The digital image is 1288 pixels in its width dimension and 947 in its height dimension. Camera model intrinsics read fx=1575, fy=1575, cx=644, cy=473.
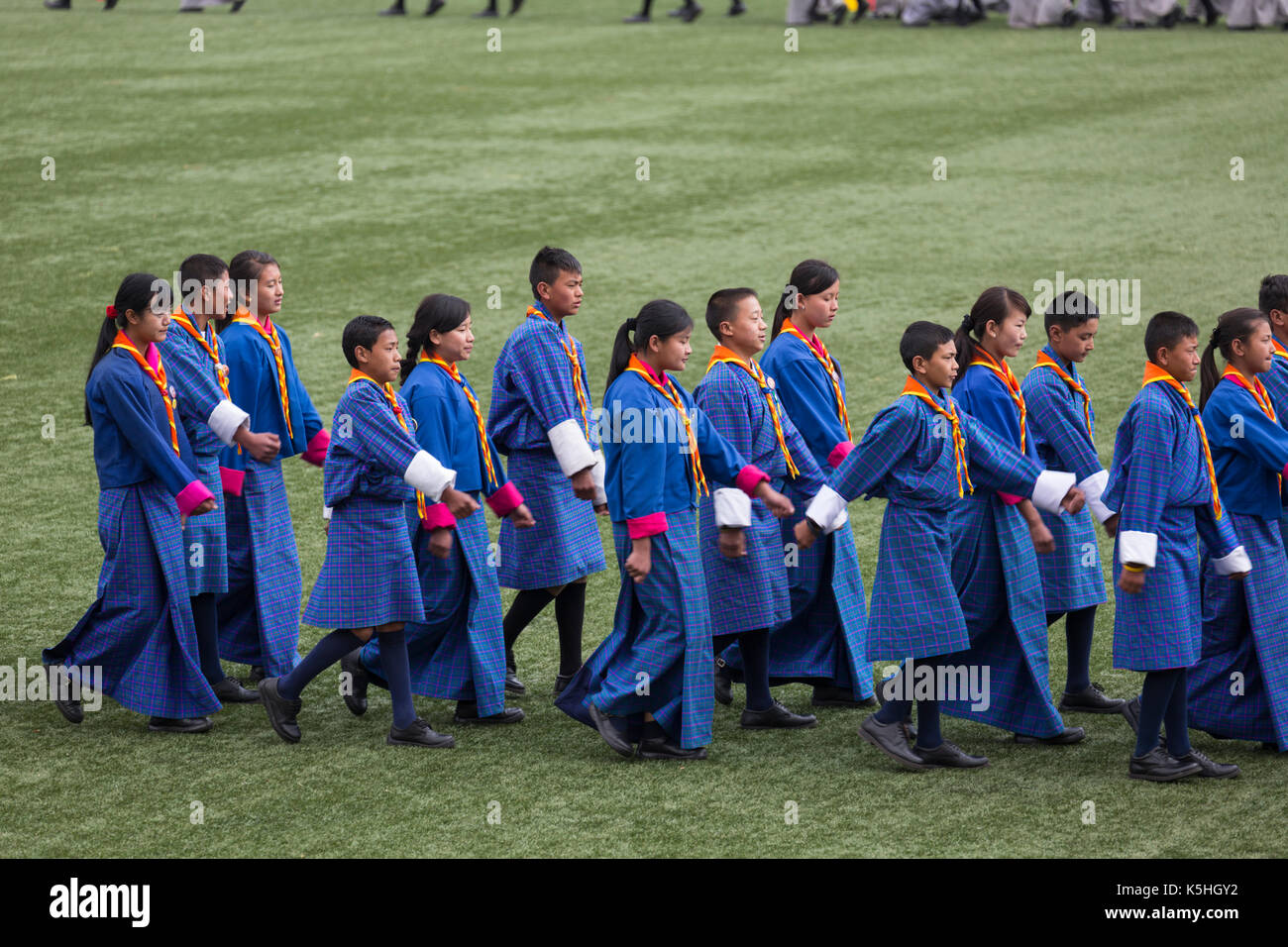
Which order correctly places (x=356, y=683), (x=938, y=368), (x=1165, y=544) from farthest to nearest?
(x=356, y=683)
(x=938, y=368)
(x=1165, y=544)

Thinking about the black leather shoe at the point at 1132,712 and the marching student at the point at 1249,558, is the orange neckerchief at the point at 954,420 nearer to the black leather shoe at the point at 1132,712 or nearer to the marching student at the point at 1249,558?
the marching student at the point at 1249,558

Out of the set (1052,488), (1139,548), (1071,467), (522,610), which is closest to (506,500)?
(522,610)

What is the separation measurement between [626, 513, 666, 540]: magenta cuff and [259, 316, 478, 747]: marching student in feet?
1.75

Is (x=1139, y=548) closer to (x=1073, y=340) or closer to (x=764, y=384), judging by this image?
(x=1073, y=340)

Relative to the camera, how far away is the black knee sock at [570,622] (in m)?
5.85

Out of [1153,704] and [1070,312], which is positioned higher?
[1070,312]

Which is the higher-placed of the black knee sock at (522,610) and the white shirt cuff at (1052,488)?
the white shirt cuff at (1052,488)

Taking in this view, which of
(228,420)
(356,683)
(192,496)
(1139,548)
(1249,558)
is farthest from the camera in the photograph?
(356,683)

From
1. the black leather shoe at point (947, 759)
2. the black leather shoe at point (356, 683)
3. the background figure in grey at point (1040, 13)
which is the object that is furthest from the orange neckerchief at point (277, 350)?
the background figure in grey at point (1040, 13)

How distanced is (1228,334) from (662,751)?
7.49 feet

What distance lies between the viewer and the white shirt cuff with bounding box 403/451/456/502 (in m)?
5.02

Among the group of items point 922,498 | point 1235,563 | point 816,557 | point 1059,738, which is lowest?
point 1059,738

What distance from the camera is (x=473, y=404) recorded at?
550 cm
